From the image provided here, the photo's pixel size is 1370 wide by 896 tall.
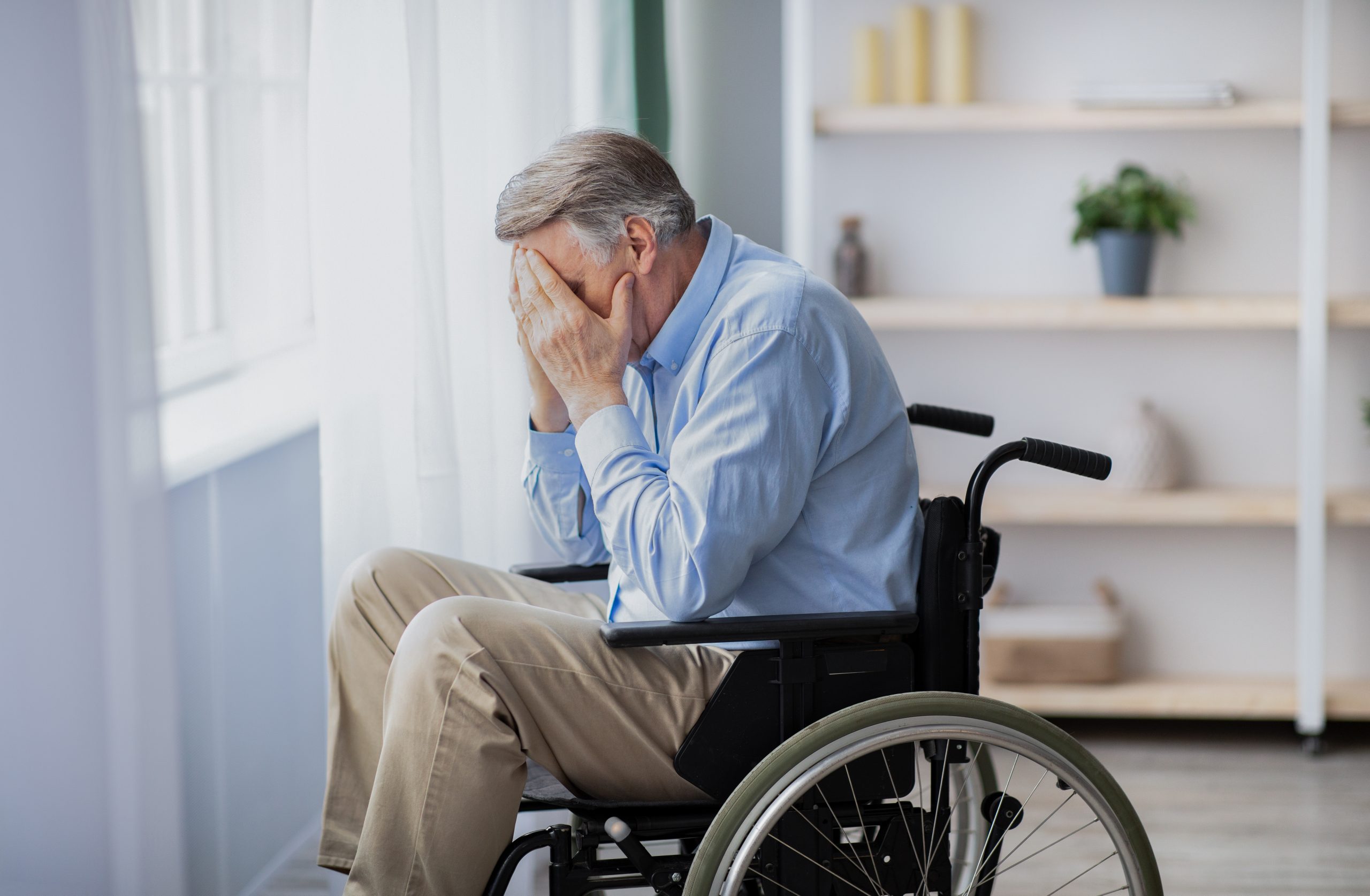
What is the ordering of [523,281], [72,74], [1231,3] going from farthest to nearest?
1. [1231,3]
2. [523,281]
3. [72,74]

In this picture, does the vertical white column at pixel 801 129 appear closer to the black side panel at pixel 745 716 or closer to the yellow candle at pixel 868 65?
the yellow candle at pixel 868 65

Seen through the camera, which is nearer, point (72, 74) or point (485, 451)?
point (72, 74)

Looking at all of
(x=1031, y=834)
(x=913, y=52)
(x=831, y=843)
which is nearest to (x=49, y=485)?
(x=831, y=843)

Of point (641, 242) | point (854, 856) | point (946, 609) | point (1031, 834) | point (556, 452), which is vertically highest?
point (641, 242)

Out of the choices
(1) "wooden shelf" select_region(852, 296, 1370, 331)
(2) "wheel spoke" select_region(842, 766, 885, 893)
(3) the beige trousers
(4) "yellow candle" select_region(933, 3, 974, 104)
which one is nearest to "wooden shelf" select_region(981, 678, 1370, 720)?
(1) "wooden shelf" select_region(852, 296, 1370, 331)

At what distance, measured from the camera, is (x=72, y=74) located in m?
1.18

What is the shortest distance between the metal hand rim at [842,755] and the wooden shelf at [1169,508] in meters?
1.63

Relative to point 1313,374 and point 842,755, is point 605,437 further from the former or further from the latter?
point 1313,374

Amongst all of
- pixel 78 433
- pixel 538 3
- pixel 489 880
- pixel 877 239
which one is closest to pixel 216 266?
pixel 78 433

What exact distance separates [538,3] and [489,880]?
4.78ft

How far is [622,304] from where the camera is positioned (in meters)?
1.42

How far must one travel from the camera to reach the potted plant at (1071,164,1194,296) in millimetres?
2861

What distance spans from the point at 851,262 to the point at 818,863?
1.89 meters

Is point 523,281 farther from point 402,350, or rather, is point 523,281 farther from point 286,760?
point 286,760
